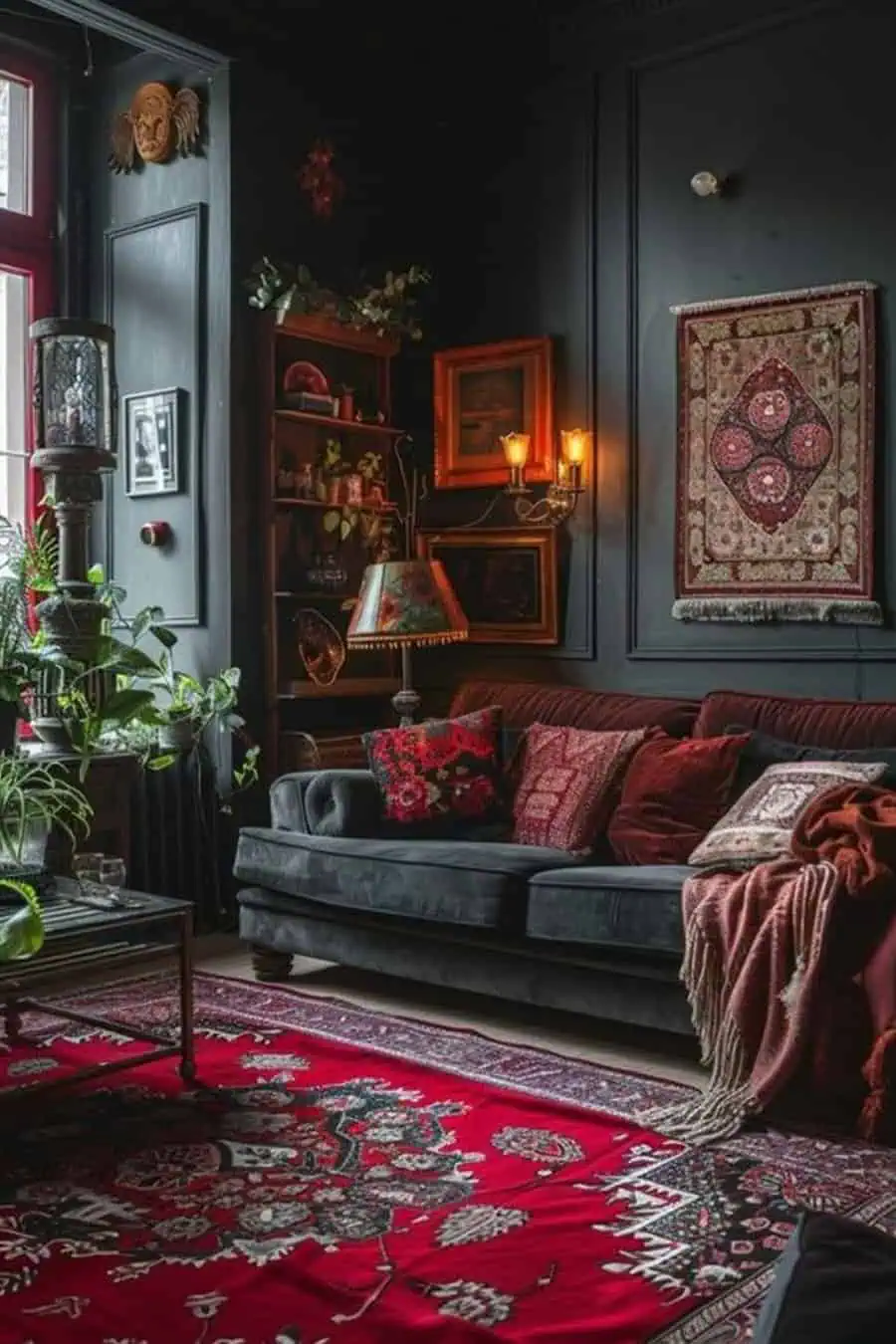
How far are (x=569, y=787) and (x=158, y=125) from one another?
286cm

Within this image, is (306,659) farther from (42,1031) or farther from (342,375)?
(42,1031)

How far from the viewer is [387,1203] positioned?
8.67 ft

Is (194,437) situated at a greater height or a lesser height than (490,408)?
lesser

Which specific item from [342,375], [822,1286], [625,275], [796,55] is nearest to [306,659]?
[342,375]

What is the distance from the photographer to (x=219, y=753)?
5.09 m

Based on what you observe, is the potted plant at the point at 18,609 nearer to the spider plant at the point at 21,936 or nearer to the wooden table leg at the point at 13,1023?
the wooden table leg at the point at 13,1023

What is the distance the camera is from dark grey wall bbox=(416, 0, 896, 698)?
4.51 metres

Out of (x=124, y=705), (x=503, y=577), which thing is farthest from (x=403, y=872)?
(x=503, y=577)

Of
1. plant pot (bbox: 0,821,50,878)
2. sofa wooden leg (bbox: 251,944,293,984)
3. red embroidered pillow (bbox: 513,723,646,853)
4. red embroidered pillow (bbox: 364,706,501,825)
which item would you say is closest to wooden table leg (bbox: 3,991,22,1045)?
plant pot (bbox: 0,821,50,878)

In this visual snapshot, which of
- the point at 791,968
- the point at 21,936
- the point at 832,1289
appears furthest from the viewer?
the point at 791,968

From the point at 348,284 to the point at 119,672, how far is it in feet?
5.78

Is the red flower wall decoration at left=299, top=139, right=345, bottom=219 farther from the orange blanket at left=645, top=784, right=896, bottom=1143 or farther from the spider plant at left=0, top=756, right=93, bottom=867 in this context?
the orange blanket at left=645, top=784, right=896, bottom=1143

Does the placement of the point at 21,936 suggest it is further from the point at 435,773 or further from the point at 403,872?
the point at 435,773

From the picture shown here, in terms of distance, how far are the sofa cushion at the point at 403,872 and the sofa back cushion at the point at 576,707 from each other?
1.86ft
